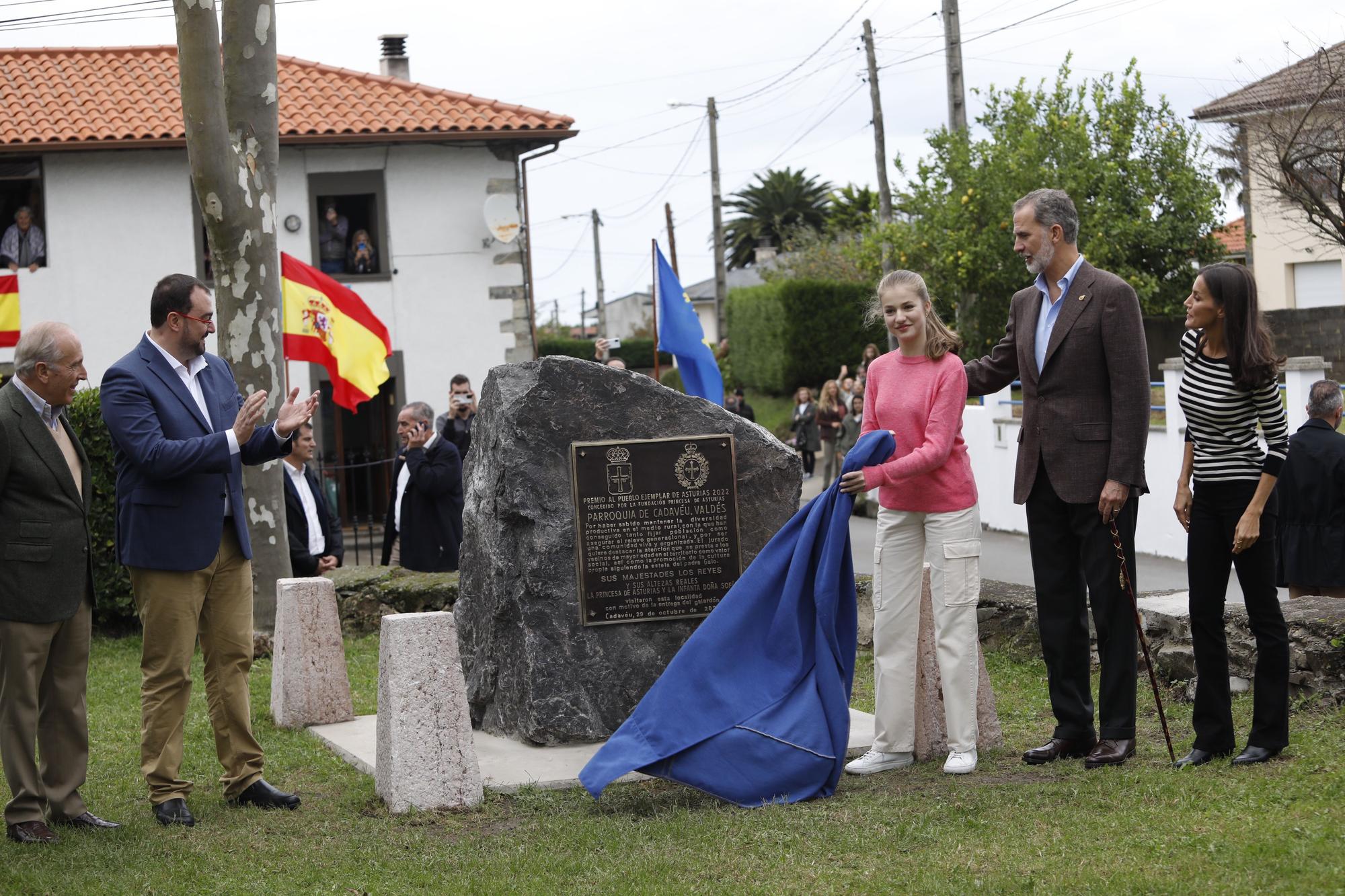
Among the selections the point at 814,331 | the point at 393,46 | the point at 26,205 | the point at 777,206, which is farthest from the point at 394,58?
the point at 777,206

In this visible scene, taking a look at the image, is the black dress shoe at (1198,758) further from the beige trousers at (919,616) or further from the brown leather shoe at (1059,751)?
the beige trousers at (919,616)

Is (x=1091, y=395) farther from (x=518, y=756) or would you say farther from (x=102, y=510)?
(x=102, y=510)

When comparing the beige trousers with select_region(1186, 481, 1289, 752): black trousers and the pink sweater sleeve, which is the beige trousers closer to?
the pink sweater sleeve

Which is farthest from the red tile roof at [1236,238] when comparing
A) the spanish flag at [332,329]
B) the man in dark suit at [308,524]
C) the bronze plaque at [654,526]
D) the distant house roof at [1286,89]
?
the bronze plaque at [654,526]

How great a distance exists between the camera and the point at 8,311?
16812mm

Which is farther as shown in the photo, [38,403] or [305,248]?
[305,248]

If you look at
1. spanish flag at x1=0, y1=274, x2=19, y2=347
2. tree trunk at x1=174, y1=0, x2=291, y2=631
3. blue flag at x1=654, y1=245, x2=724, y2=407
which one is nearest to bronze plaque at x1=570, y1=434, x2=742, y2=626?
blue flag at x1=654, y1=245, x2=724, y2=407

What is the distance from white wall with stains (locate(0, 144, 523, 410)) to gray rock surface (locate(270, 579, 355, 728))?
1485 cm

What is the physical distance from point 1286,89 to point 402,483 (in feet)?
57.4

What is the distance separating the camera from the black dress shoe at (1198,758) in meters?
5.47

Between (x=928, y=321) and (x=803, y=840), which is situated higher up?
(x=928, y=321)

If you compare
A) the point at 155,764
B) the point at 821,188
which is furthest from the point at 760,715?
the point at 821,188

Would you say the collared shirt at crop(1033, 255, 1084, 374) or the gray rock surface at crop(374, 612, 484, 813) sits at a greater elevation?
the collared shirt at crop(1033, 255, 1084, 374)

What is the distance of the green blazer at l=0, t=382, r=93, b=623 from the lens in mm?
5293
